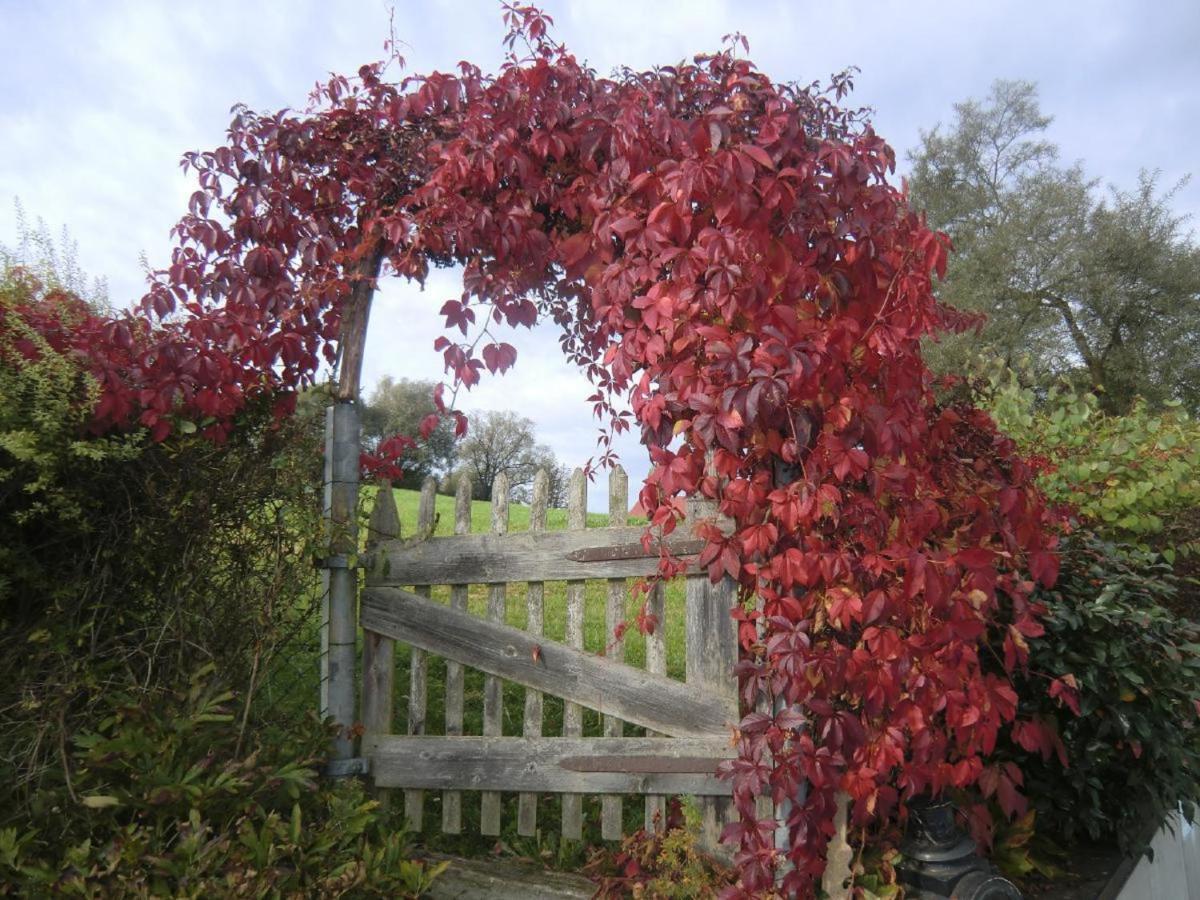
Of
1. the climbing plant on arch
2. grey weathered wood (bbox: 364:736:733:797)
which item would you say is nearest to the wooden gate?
grey weathered wood (bbox: 364:736:733:797)

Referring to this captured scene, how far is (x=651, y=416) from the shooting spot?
2.76 m

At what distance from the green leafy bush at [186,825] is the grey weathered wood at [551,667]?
0.63 metres

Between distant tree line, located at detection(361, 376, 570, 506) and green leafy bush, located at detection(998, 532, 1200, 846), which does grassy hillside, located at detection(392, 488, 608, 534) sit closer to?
distant tree line, located at detection(361, 376, 570, 506)

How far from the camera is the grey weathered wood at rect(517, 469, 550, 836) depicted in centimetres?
336

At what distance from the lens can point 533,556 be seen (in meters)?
3.33

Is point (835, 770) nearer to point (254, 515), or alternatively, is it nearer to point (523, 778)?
point (523, 778)

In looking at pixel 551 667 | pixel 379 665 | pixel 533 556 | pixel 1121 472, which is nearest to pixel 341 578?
pixel 379 665

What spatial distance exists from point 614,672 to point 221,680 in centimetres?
147

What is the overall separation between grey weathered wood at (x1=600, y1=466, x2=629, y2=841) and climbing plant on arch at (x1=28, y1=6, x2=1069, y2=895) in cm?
33

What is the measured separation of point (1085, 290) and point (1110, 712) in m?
18.3

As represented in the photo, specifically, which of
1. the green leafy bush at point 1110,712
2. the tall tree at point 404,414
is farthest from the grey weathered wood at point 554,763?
the tall tree at point 404,414

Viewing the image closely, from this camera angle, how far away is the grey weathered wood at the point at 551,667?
315 centimetres

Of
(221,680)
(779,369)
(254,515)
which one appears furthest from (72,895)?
(779,369)

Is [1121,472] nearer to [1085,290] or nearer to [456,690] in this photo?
[456,690]
